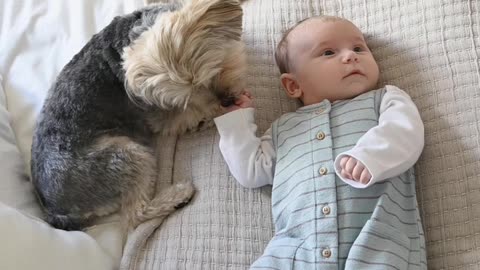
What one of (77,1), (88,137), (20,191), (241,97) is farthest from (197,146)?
(77,1)

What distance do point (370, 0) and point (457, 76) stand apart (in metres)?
0.38

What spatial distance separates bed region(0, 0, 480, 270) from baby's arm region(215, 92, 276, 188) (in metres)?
0.05

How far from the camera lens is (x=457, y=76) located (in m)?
1.48

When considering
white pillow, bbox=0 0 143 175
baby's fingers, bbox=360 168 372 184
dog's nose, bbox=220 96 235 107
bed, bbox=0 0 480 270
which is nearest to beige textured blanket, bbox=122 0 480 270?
bed, bbox=0 0 480 270

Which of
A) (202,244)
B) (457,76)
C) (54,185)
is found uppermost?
(457,76)

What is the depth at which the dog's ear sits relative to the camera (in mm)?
1474

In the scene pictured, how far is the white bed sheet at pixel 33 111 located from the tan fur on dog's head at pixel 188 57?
38 cm

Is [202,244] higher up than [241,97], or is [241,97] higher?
[241,97]

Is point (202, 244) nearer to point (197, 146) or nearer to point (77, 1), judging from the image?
point (197, 146)

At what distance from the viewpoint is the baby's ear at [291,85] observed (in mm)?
1649

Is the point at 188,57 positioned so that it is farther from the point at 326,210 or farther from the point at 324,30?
the point at 326,210

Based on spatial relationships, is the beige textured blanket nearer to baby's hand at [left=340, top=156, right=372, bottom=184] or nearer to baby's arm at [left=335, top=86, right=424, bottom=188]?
baby's arm at [left=335, top=86, right=424, bottom=188]

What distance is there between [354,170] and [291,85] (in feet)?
1.37

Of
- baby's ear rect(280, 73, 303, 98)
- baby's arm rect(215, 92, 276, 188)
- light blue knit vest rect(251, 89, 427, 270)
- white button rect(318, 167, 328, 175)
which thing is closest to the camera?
light blue knit vest rect(251, 89, 427, 270)
